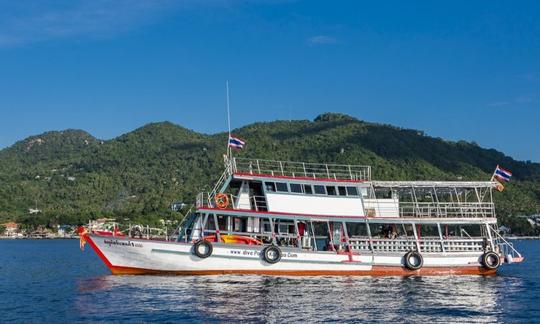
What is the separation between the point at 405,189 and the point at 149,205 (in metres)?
100

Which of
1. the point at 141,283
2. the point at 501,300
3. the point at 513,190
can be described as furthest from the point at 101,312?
the point at 513,190

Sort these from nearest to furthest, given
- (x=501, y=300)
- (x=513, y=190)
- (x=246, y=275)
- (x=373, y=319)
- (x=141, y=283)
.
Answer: (x=373, y=319) < (x=501, y=300) < (x=141, y=283) < (x=246, y=275) < (x=513, y=190)

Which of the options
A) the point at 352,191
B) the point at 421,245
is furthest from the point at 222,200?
the point at 421,245

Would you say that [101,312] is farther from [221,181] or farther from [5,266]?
[5,266]

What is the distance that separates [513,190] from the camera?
146m

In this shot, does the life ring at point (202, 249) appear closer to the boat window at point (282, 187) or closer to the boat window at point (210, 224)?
the boat window at point (210, 224)

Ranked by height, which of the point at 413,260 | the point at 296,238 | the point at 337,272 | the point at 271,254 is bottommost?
the point at 337,272

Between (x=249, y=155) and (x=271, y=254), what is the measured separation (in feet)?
399

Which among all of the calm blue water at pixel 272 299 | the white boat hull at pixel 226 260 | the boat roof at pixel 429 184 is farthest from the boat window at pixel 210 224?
the boat roof at pixel 429 184

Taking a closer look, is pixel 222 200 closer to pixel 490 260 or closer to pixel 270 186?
pixel 270 186

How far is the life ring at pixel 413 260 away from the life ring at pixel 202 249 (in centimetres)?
1040

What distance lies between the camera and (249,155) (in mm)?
152375

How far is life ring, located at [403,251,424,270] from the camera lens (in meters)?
32.6

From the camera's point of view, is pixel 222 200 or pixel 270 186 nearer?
pixel 222 200
